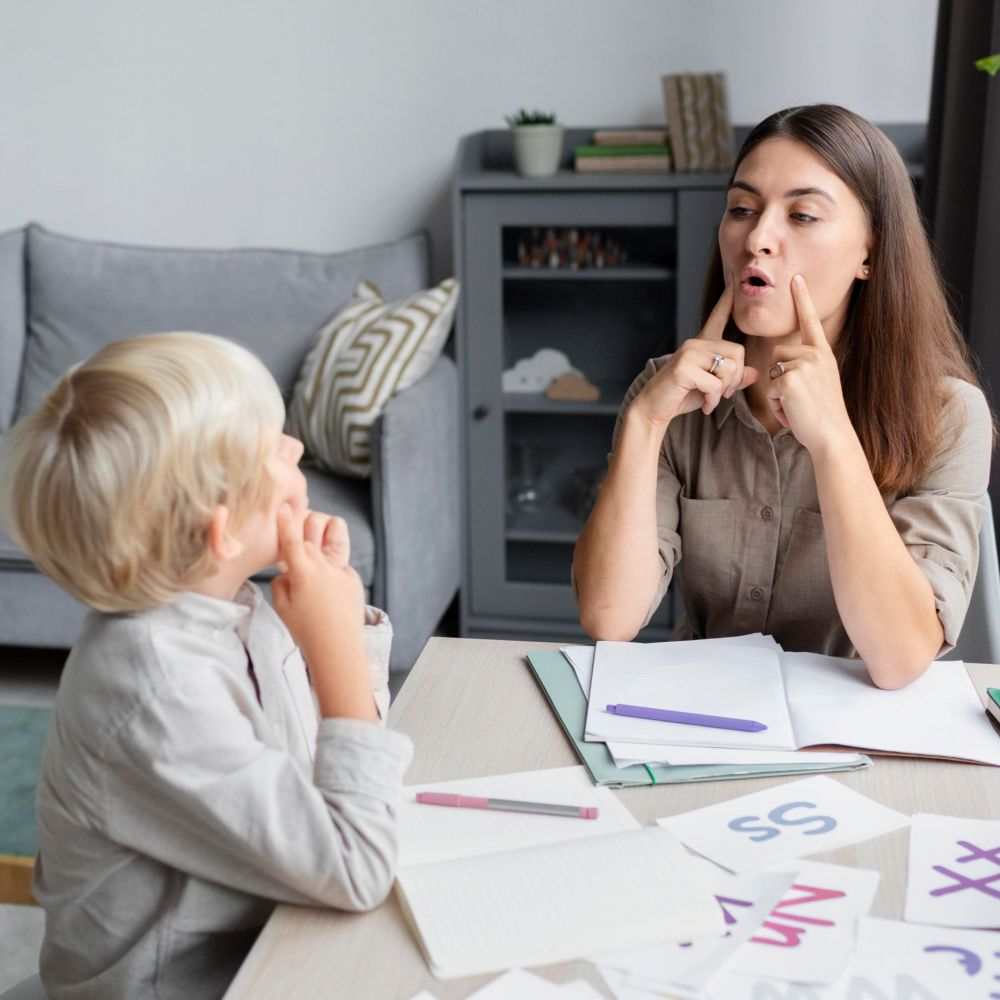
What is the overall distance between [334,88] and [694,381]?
2.15m

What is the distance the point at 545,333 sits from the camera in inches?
122

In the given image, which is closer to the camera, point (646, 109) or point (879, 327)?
point (879, 327)

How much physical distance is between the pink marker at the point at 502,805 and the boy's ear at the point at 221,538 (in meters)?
0.25

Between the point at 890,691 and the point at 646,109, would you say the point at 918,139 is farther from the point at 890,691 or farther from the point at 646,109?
the point at 890,691

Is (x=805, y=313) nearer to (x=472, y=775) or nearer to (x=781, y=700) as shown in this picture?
(x=781, y=700)

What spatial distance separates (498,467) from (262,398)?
7.16 ft

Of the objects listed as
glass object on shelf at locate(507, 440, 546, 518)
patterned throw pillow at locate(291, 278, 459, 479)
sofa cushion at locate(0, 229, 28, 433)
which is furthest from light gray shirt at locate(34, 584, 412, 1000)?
sofa cushion at locate(0, 229, 28, 433)

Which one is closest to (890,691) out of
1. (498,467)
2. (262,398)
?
(262,398)

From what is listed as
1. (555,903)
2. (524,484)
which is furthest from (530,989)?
(524,484)

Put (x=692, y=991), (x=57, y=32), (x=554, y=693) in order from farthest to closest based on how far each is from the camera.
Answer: (x=57, y=32) → (x=554, y=693) → (x=692, y=991)

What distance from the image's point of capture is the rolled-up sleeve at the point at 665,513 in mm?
1457

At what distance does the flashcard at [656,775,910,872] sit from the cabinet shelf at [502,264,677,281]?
6.76 feet

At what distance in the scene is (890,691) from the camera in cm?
116

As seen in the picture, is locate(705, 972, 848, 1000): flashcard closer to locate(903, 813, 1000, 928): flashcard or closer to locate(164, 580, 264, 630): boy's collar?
locate(903, 813, 1000, 928): flashcard
